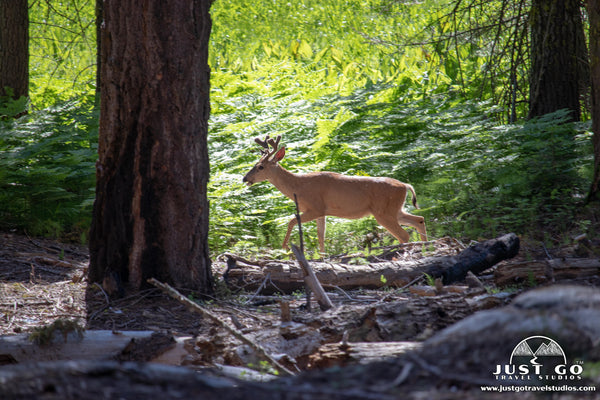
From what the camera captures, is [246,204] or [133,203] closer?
[133,203]

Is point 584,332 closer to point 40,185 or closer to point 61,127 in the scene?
point 40,185

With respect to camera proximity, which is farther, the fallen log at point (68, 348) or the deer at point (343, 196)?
the deer at point (343, 196)

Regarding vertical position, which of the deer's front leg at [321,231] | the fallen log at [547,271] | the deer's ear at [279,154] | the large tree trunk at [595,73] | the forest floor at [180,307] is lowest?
the deer's front leg at [321,231]

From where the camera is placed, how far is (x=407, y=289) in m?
4.95

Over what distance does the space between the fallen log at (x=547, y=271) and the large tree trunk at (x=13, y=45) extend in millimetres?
9405

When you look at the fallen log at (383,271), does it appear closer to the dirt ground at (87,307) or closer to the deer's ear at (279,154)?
the dirt ground at (87,307)

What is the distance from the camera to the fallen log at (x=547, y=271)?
420 cm

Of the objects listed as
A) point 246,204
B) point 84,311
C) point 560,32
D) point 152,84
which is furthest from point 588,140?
point 84,311

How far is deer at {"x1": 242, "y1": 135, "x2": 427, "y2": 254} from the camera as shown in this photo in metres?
8.76

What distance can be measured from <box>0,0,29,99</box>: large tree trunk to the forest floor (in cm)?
578

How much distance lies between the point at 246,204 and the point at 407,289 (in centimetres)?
556

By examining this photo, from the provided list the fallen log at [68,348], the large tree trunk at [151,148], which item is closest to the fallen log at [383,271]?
the large tree trunk at [151,148]

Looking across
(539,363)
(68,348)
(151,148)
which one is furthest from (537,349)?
(151,148)

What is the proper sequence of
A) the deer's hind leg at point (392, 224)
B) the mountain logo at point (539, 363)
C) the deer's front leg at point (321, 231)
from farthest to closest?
the deer's front leg at point (321, 231), the deer's hind leg at point (392, 224), the mountain logo at point (539, 363)
